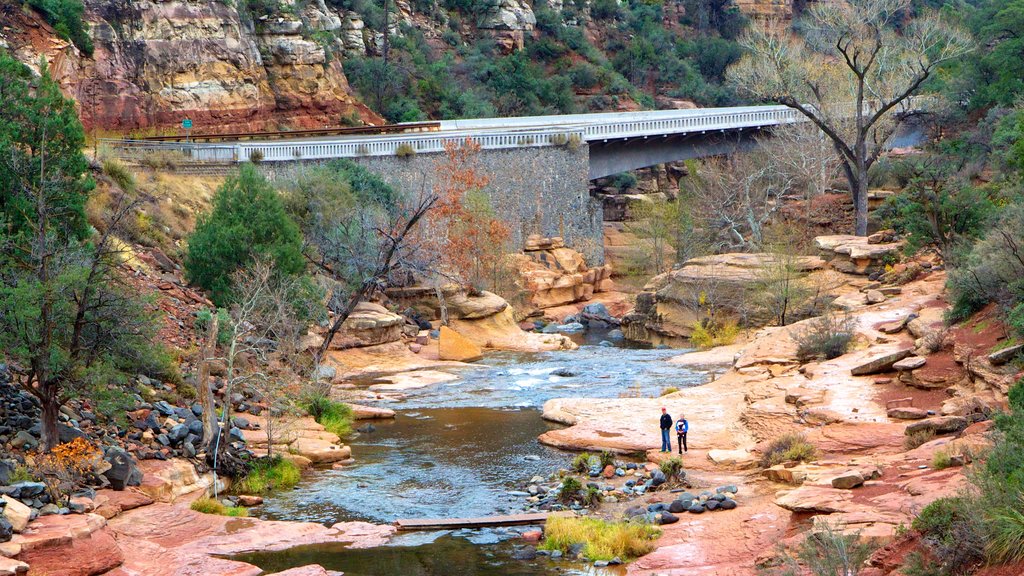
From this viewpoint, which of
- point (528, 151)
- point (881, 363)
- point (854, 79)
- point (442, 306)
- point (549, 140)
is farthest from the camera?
point (854, 79)

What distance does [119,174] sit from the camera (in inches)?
1592

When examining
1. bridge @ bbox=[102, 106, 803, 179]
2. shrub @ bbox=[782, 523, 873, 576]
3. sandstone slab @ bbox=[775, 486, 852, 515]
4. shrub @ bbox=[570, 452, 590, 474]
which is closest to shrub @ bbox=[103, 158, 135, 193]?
bridge @ bbox=[102, 106, 803, 179]

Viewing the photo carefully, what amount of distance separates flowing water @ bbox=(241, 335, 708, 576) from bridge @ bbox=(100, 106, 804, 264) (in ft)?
50.8

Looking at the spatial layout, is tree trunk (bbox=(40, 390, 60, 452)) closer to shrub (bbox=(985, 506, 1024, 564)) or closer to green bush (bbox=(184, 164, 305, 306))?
green bush (bbox=(184, 164, 305, 306))

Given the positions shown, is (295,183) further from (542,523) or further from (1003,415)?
(1003,415)

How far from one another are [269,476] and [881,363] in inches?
528

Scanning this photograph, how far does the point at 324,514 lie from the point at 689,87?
8241 centimetres

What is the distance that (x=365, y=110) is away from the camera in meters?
68.2

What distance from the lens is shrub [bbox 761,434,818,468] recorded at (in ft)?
69.1

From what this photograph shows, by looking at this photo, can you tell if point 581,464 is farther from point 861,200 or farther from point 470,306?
point 861,200

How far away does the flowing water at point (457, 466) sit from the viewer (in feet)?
59.3

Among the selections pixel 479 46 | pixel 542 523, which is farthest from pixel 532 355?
pixel 479 46

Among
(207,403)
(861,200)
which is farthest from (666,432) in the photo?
(861,200)

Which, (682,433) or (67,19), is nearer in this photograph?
(682,433)
